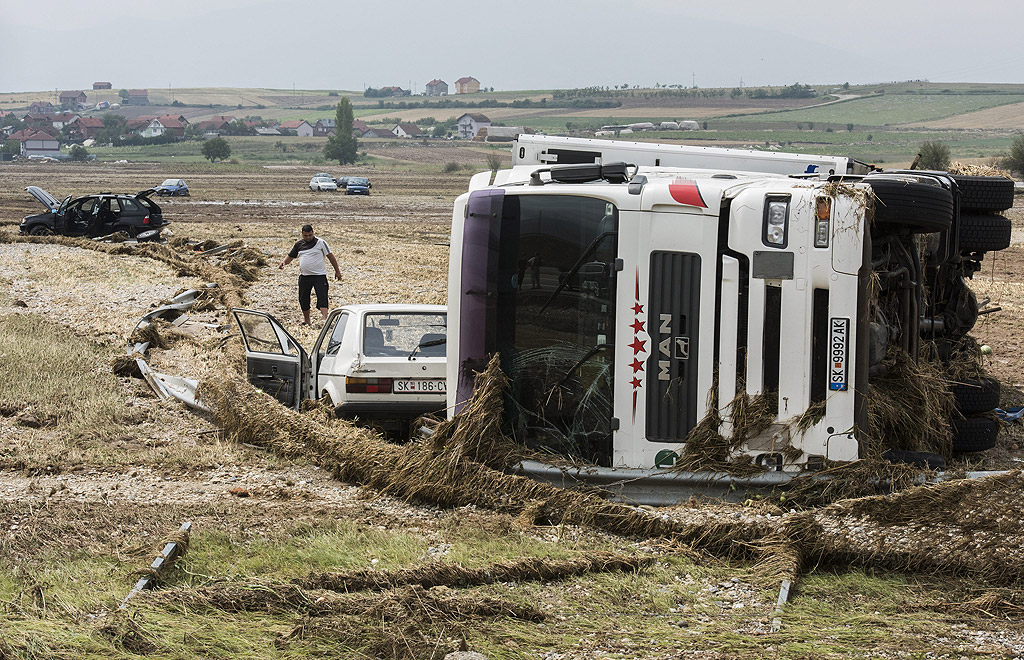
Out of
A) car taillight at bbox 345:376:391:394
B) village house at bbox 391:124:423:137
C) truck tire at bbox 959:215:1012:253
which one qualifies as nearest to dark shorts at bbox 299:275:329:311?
car taillight at bbox 345:376:391:394

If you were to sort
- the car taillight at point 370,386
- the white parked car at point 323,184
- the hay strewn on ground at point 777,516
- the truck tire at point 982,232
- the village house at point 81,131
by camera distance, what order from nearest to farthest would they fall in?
the hay strewn on ground at point 777,516, the truck tire at point 982,232, the car taillight at point 370,386, the white parked car at point 323,184, the village house at point 81,131

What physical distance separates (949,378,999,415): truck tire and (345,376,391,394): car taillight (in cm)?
477

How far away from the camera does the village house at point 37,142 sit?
171500 mm

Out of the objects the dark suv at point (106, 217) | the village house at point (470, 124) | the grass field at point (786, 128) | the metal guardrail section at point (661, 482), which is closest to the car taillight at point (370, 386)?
the metal guardrail section at point (661, 482)

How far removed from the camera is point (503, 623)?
5.32 metres

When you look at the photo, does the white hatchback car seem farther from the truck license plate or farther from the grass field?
the grass field

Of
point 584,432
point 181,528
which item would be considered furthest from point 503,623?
point 181,528

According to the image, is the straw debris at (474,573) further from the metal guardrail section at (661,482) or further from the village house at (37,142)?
the village house at (37,142)

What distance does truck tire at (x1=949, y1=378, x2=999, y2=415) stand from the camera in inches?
313

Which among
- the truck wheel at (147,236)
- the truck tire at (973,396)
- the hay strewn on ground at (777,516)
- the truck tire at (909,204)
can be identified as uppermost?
the truck tire at (909,204)

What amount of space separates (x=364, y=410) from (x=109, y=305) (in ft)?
34.6

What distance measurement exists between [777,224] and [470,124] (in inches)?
7487

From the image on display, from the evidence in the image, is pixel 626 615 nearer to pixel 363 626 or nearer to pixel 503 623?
pixel 503 623

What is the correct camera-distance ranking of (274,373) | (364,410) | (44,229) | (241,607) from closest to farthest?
(241,607) < (364,410) < (274,373) < (44,229)
